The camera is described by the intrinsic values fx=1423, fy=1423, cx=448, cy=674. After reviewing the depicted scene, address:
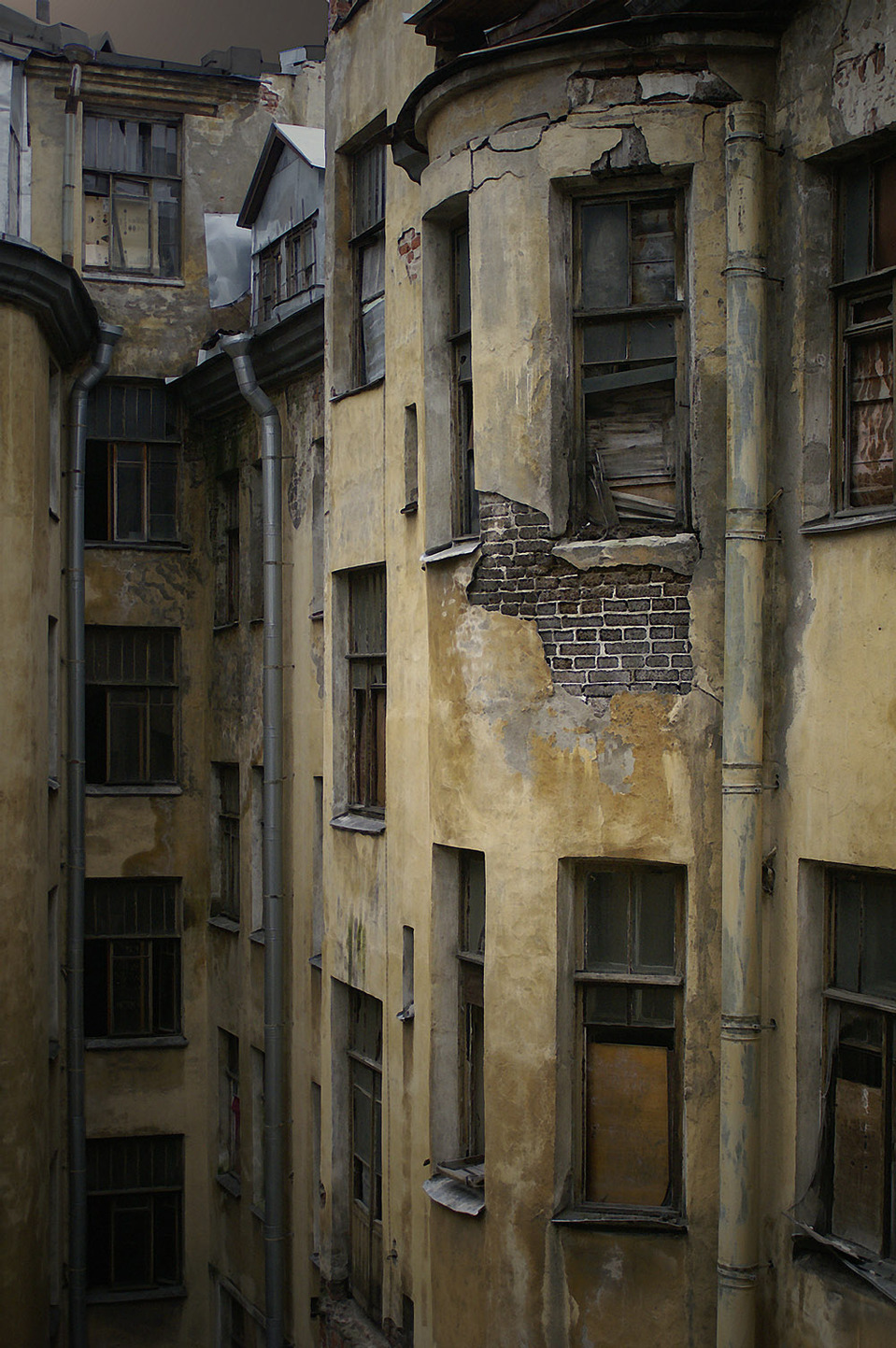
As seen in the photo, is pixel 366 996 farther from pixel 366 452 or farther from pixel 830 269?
pixel 830 269

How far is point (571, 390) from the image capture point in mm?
9258

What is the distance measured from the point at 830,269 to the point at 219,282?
12.6 m

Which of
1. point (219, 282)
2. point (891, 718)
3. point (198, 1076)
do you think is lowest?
point (198, 1076)

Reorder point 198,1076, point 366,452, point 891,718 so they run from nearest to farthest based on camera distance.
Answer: point 891,718
point 366,452
point 198,1076

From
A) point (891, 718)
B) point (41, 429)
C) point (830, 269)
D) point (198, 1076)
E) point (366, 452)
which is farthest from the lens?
point (198, 1076)

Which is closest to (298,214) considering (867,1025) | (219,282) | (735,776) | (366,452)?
(219,282)

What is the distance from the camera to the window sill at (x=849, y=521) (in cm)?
764

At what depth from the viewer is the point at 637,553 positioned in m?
8.88

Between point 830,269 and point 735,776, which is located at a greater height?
point 830,269

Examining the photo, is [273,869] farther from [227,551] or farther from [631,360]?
[631,360]

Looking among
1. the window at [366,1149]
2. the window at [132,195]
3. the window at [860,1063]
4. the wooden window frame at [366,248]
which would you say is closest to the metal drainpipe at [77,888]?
the window at [132,195]

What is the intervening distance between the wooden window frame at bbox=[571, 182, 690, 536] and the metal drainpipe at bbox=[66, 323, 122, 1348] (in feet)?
33.8

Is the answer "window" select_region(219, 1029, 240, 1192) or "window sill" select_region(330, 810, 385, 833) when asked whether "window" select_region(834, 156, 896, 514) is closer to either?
"window sill" select_region(330, 810, 385, 833)

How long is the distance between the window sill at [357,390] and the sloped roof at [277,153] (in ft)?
14.0
